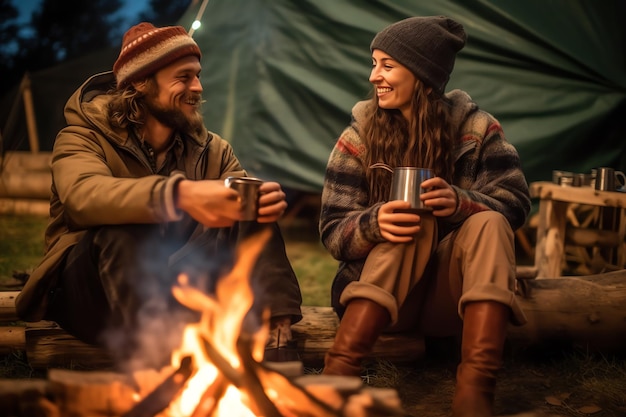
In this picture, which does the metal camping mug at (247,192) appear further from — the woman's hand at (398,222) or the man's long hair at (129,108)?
the man's long hair at (129,108)

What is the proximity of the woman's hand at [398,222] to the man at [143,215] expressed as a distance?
14.1 inches

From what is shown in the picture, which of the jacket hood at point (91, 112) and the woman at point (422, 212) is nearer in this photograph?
the woman at point (422, 212)

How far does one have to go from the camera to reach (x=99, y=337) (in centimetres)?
248

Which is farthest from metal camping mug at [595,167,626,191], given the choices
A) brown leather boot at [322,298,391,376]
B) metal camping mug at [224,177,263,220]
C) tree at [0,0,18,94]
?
tree at [0,0,18,94]

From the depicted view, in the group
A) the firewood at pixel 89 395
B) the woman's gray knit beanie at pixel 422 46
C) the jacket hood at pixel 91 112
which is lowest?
the firewood at pixel 89 395

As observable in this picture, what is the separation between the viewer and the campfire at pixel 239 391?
184 centimetres

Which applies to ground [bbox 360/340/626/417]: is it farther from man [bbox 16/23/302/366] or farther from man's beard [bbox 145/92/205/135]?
man's beard [bbox 145/92/205/135]

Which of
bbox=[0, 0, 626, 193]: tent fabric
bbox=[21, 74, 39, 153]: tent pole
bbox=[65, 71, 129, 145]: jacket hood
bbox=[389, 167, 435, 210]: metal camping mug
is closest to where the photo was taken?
bbox=[389, 167, 435, 210]: metal camping mug

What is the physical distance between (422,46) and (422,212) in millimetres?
672

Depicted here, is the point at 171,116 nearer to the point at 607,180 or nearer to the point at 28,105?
the point at 607,180

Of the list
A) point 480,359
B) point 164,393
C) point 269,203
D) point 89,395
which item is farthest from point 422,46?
point 89,395

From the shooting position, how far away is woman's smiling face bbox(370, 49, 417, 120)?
2648mm

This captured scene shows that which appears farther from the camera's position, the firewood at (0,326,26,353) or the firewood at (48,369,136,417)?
the firewood at (0,326,26,353)

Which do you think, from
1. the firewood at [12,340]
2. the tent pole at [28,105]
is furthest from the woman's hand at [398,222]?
the tent pole at [28,105]
